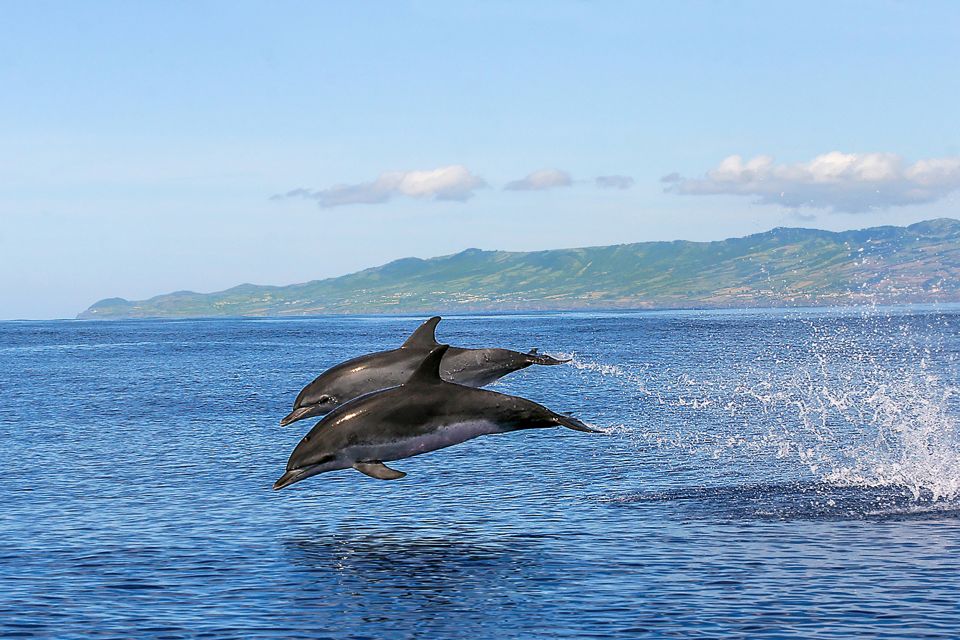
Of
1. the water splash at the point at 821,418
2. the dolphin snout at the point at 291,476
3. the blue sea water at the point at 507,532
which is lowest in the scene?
the water splash at the point at 821,418

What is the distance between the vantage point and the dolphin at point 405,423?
69.0 feet

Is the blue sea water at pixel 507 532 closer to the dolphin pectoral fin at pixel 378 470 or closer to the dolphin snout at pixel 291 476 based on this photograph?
the dolphin snout at pixel 291 476

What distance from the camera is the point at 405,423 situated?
21281 mm

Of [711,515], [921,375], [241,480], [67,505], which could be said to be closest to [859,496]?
[711,515]

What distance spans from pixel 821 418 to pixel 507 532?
30751 mm

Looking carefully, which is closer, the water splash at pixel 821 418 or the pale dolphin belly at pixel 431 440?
the pale dolphin belly at pixel 431 440

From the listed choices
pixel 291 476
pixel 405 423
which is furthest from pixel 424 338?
pixel 291 476

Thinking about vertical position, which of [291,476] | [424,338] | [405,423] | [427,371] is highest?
[424,338]

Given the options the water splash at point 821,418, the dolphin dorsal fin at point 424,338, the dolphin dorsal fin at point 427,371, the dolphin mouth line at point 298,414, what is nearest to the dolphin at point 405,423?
the dolphin dorsal fin at point 427,371

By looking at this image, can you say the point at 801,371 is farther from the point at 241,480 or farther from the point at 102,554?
the point at 102,554

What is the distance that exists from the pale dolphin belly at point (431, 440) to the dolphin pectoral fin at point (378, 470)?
6.9 inches

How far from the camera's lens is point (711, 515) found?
2964cm

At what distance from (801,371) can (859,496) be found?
6592 cm

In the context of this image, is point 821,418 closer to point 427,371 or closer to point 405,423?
point 427,371
